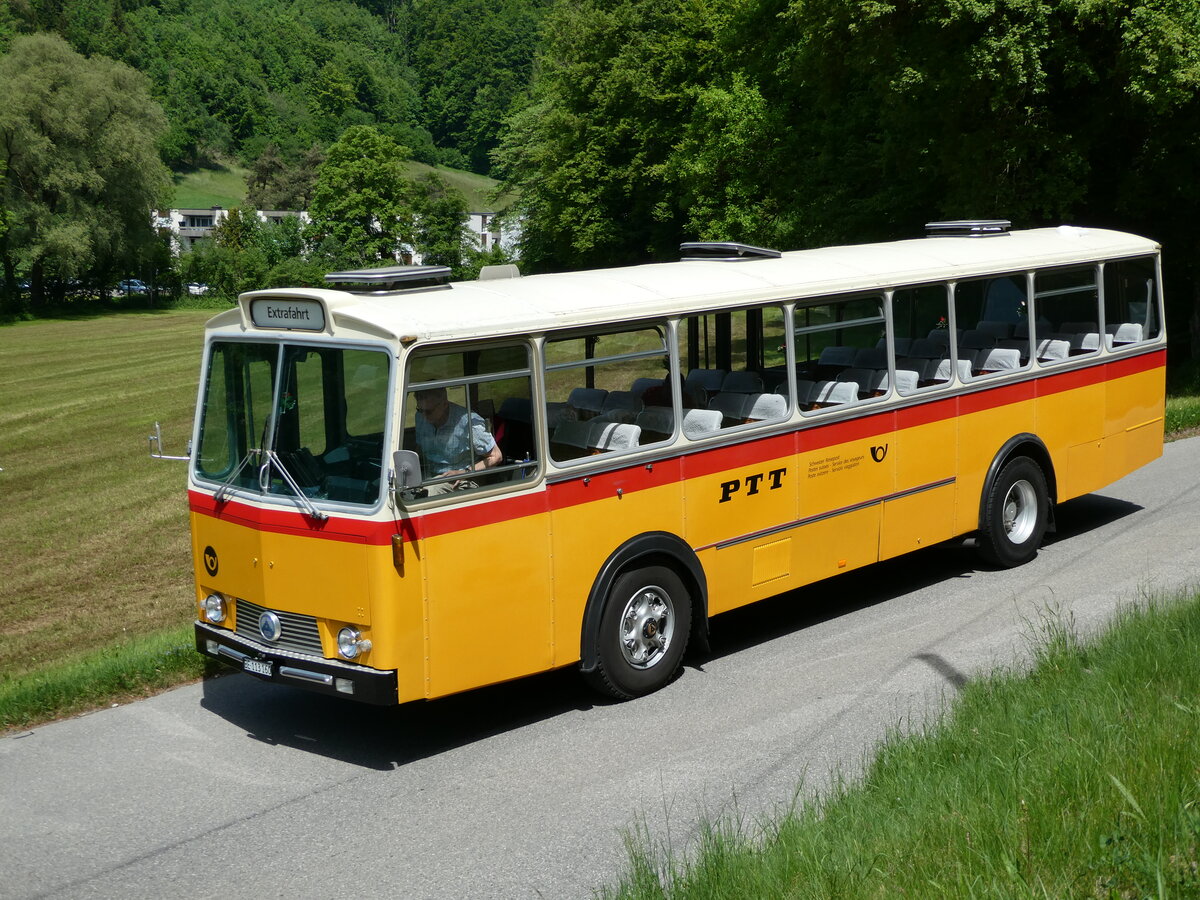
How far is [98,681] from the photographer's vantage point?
29.9 feet

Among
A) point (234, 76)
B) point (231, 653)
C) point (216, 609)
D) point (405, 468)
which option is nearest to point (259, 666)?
point (231, 653)

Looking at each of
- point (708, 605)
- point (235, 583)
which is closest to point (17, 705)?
point (235, 583)

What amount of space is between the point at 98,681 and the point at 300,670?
235 centimetres

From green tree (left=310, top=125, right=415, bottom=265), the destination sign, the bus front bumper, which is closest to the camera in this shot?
the bus front bumper

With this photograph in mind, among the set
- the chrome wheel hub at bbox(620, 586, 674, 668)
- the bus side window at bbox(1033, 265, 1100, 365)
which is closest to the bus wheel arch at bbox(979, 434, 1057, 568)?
the bus side window at bbox(1033, 265, 1100, 365)

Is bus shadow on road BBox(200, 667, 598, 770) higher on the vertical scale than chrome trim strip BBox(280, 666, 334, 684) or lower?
lower

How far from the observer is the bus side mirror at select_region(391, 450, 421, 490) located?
7156mm

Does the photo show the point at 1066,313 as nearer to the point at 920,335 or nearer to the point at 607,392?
the point at 920,335

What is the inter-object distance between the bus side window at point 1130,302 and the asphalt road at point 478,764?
2.77 m

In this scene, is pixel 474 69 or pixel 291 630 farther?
pixel 474 69

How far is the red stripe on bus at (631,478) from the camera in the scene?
24.2 feet

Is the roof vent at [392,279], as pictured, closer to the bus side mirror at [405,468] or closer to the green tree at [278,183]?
the bus side mirror at [405,468]

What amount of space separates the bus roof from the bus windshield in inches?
9.8

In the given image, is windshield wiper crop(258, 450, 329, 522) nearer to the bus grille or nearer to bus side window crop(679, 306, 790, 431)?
the bus grille
